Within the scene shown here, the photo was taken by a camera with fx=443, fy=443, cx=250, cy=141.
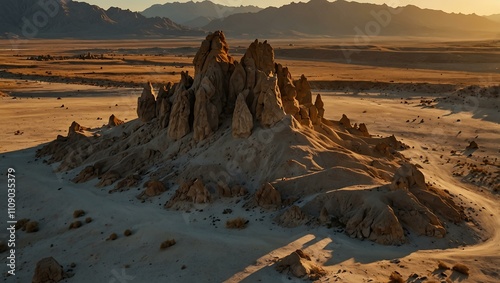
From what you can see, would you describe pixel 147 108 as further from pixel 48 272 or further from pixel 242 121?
pixel 48 272

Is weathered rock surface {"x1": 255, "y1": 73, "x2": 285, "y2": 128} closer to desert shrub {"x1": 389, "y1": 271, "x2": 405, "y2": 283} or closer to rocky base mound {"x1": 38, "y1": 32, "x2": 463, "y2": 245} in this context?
rocky base mound {"x1": 38, "y1": 32, "x2": 463, "y2": 245}

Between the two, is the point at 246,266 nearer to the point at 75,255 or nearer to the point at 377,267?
the point at 377,267

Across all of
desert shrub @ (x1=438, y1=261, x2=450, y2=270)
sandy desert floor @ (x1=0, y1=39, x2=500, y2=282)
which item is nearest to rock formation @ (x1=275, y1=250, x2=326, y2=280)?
sandy desert floor @ (x1=0, y1=39, x2=500, y2=282)

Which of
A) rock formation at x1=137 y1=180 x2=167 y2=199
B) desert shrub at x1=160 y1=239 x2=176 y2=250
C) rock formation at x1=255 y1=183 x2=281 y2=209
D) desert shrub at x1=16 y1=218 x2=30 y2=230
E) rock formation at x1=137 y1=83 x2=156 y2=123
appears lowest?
desert shrub at x1=16 y1=218 x2=30 y2=230

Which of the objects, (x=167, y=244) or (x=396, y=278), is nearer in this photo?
(x=396, y=278)

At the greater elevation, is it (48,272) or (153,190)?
(153,190)

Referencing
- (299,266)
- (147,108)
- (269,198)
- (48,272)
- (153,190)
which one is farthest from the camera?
(147,108)

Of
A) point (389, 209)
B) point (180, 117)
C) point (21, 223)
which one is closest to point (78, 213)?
point (21, 223)
